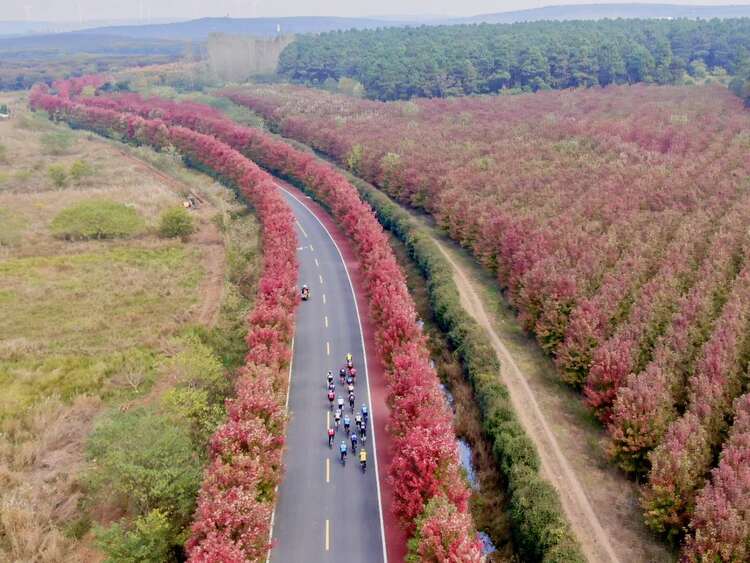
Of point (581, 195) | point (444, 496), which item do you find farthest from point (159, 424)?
point (581, 195)

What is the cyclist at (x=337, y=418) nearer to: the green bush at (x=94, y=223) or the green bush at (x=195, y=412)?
the green bush at (x=195, y=412)

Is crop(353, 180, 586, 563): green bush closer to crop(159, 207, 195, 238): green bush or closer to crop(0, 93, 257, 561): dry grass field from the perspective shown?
crop(0, 93, 257, 561): dry grass field

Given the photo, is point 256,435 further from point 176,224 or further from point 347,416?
point 176,224

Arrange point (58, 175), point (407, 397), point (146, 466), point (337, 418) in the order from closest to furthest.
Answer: point (146, 466) → point (407, 397) → point (337, 418) → point (58, 175)

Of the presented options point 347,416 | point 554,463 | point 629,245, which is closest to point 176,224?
point 347,416

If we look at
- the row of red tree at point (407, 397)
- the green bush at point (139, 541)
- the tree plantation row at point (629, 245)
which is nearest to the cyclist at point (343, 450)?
the row of red tree at point (407, 397)

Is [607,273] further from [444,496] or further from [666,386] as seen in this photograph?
[444,496]
